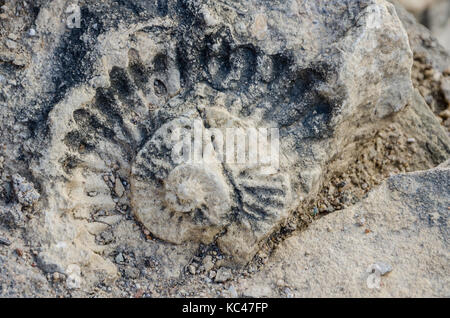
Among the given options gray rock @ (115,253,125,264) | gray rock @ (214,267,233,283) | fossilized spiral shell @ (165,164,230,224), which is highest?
fossilized spiral shell @ (165,164,230,224)

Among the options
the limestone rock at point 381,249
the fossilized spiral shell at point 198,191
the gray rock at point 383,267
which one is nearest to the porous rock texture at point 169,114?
the fossilized spiral shell at point 198,191

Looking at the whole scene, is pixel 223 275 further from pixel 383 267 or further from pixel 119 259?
pixel 383 267

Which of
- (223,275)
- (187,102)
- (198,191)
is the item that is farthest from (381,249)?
(187,102)

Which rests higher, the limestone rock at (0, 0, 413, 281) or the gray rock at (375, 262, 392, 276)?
the limestone rock at (0, 0, 413, 281)

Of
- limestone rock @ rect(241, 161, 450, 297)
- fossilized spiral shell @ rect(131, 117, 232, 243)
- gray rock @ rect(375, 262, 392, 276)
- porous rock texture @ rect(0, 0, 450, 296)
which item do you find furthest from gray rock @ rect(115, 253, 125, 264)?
gray rock @ rect(375, 262, 392, 276)

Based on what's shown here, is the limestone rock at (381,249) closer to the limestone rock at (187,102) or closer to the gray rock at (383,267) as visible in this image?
the gray rock at (383,267)

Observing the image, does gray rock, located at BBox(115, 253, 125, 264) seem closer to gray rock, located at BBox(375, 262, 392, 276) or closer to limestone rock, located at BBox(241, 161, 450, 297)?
limestone rock, located at BBox(241, 161, 450, 297)

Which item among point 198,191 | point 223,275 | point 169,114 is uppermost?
point 169,114
